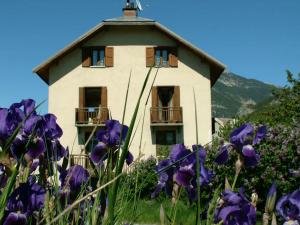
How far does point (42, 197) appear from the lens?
1348 millimetres

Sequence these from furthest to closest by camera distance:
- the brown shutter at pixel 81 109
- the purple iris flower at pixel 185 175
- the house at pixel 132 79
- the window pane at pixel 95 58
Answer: the window pane at pixel 95 58
the house at pixel 132 79
the brown shutter at pixel 81 109
the purple iris flower at pixel 185 175

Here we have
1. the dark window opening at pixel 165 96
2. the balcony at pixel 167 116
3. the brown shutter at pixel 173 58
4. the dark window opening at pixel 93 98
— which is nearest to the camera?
the balcony at pixel 167 116

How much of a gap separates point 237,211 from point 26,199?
571mm

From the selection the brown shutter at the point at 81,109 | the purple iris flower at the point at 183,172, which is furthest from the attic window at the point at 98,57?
the purple iris flower at the point at 183,172

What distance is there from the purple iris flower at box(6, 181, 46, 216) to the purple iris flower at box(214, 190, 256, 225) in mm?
501

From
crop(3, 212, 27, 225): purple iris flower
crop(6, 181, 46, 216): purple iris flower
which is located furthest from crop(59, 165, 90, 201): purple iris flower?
crop(3, 212, 27, 225): purple iris flower

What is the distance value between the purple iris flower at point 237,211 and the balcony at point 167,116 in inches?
792

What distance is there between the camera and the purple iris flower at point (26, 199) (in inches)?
49.8

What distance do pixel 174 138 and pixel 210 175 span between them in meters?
20.5

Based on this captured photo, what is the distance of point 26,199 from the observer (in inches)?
51.1

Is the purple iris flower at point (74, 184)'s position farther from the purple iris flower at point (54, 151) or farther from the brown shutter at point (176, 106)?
the brown shutter at point (176, 106)

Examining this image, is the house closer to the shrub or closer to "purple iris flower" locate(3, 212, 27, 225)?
the shrub

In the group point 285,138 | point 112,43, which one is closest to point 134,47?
point 112,43

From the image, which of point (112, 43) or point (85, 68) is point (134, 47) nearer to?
point (112, 43)
